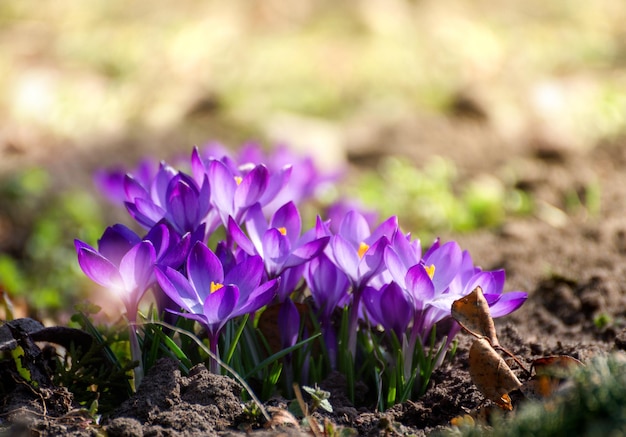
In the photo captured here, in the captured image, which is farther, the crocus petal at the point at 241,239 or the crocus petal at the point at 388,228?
the crocus petal at the point at 388,228

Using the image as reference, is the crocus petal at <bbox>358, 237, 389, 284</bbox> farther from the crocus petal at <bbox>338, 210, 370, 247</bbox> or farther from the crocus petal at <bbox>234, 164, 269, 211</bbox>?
the crocus petal at <bbox>234, 164, 269, 211</bbox>

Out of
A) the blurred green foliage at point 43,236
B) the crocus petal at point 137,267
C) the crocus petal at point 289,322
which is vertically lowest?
the blurred green foliage at point 43,236

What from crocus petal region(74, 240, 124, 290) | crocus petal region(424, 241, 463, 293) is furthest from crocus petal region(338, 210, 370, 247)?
crocus petal region(74, 240, 124, 290)

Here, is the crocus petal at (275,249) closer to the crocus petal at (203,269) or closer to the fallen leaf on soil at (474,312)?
the crocus petal at (203,269)

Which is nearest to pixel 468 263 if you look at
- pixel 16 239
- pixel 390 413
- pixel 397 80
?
pixel 390 413

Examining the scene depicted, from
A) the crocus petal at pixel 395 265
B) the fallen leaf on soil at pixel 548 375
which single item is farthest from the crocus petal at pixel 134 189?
the fallen leaf on soil at pixel 548 375

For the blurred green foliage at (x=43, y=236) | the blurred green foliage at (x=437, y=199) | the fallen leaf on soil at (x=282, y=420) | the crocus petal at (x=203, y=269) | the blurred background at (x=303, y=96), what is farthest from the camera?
the blurred background at (x=303, y=96)

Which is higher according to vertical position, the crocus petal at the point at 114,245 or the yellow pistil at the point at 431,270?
the crocus petal at the point at 114,245

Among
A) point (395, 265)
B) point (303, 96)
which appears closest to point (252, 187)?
point (395, 265)

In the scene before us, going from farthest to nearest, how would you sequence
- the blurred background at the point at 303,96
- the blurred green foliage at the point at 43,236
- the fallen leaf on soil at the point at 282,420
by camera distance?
the blurred background at the point at 303,96, the blurred green foliage at the point at 43,236, the fallen leaf on soil at the point at 282,420
